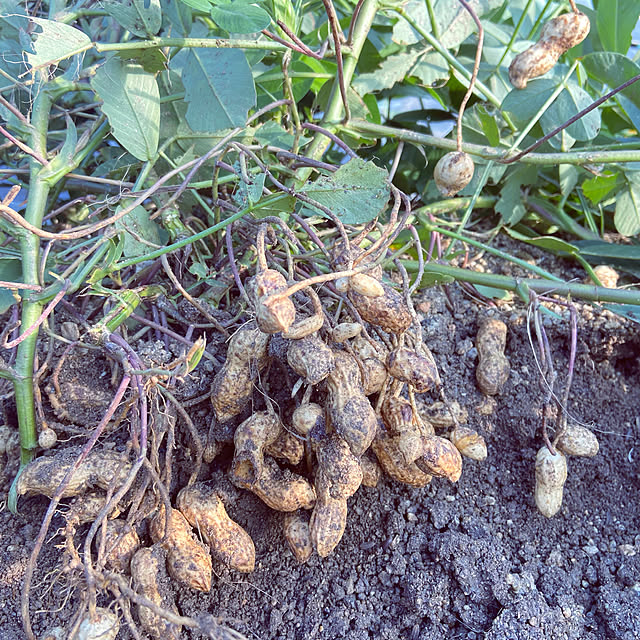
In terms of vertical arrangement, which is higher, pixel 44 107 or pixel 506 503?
pixel 44 107

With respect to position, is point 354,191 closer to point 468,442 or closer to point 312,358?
point 312,358

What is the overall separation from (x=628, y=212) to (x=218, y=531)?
100 centimetres

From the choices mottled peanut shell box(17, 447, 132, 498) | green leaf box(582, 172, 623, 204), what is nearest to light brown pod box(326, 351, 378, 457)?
mottled peanut shell box(17, 447, 132, 498)

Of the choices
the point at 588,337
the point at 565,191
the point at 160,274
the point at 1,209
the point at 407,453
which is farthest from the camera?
the point at 565,191

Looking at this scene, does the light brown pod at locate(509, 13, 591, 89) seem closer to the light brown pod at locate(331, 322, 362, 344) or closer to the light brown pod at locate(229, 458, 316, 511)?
the light brown pod at locate(331, 322, 362, 344)

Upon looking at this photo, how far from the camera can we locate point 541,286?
1.04 metres

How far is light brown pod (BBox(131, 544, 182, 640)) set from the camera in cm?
71

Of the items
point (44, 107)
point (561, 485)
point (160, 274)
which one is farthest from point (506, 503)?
point (44, 107)

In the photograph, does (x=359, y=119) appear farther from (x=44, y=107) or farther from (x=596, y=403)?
(x=596, y=403)

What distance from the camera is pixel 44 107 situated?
885 mm

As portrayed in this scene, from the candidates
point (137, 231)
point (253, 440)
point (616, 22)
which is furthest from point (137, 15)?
point (616, 22)

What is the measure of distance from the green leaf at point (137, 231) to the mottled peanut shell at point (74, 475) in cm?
28

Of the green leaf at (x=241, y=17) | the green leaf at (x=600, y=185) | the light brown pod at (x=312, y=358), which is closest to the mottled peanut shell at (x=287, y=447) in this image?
the light brown pod at (x=312, y=358)

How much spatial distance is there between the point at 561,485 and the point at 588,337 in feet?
1.05
